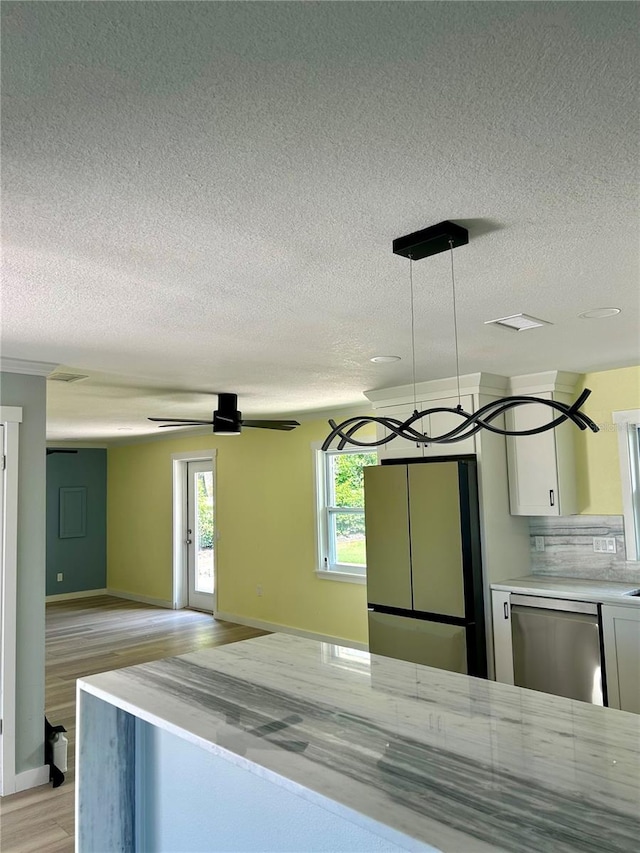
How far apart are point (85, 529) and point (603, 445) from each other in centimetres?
792

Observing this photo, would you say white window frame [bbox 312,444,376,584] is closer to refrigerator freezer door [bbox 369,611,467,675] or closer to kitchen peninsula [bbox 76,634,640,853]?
refrigerator freezer door [bbox 369,611,467,675]

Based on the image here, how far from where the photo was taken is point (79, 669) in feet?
19.6

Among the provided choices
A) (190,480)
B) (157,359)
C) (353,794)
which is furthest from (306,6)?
(190,480)

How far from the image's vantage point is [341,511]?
6.43 meters

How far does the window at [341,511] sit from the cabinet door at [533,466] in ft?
5.95

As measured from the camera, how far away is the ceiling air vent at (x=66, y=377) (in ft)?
13.8

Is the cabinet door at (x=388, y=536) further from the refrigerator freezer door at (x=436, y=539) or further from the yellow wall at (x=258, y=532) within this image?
the yellow wall at (x=258, y=532)

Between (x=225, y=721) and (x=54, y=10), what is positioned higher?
(x=54, y=10)

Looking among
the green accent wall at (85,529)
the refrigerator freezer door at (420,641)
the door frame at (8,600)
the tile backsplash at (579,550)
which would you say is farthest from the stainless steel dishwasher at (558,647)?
the green accent wall at (85,529)

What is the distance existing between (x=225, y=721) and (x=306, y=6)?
5.51 feet

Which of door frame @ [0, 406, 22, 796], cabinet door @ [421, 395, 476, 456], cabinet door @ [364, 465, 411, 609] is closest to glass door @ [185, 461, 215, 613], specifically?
cabinet door @ [364, 465, 411, 609]

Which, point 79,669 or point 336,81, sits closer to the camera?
point 336,81

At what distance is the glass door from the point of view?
8391 millimetres

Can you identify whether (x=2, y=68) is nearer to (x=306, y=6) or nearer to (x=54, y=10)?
(x=54, y=10)
